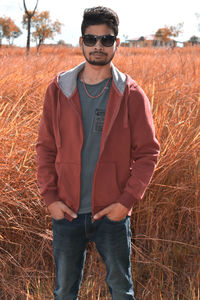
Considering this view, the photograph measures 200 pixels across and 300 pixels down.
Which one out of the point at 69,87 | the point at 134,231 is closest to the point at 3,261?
the point at 134,231

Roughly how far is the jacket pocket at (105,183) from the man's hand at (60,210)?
0.09 meters

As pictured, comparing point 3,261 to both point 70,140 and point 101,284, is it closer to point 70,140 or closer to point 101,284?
point 101,284

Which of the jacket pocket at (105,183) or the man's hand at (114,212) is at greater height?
the jacket pocket at (105,183)

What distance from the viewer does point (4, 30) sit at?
4281 cm

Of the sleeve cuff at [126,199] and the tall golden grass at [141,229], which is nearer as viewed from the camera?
the sleeve cuff at [126,199]

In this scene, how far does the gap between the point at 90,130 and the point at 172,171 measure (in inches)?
34.5

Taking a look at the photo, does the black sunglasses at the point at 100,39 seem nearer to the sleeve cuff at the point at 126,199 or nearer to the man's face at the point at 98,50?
the man's face at the point at 98,50

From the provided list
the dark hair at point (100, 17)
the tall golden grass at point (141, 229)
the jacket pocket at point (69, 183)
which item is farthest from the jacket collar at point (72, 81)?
the tall golden grass at point (141, 229)

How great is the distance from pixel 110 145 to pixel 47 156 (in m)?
0.25

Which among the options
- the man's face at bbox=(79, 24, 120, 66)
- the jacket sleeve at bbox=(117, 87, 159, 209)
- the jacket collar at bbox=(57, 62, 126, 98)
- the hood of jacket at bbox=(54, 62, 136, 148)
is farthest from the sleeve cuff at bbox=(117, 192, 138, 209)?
the man's face at bbox=(79, 24, 120, 66)

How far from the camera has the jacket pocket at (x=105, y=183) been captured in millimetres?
1147

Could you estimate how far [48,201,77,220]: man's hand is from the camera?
1154mm

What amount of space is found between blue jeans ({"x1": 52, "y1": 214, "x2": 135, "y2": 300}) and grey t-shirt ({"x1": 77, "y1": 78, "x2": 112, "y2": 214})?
0.07 metres

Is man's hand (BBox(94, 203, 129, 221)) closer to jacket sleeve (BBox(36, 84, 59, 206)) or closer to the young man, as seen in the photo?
the young man
